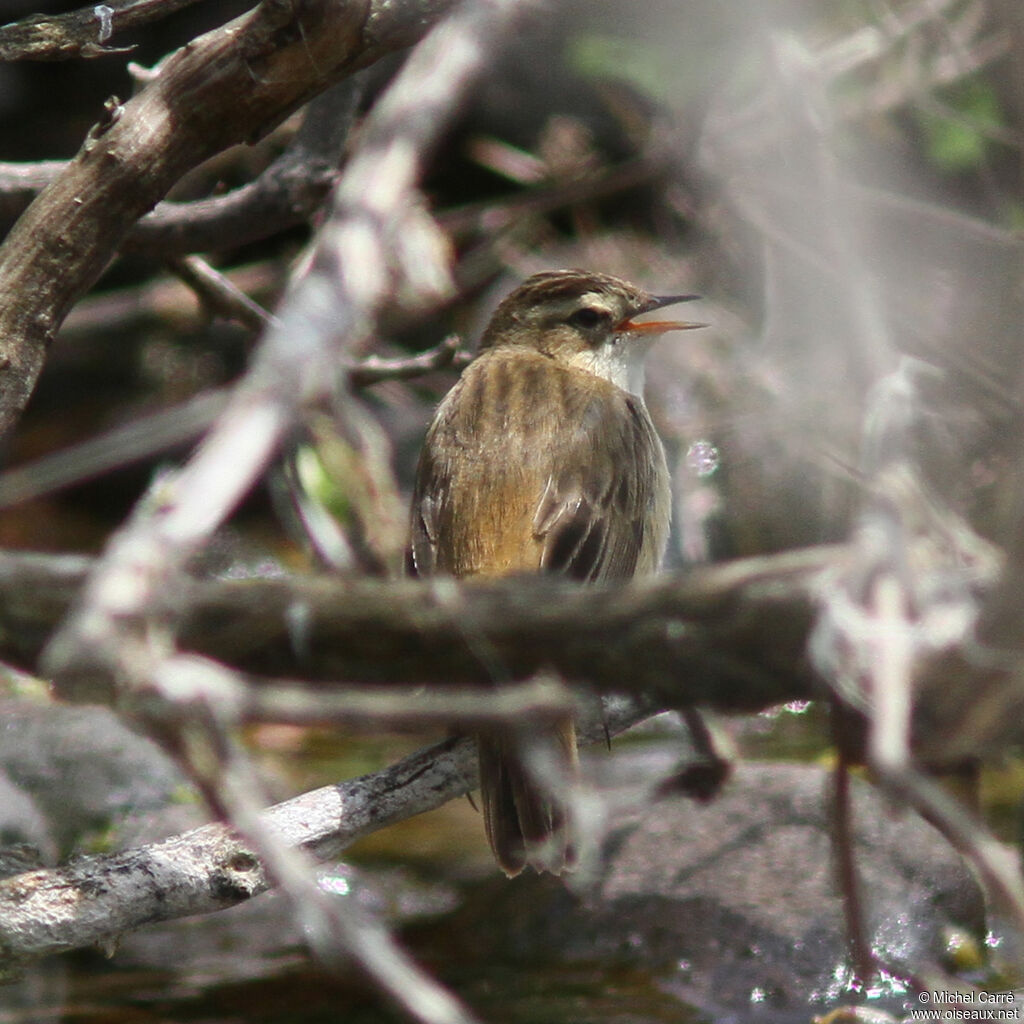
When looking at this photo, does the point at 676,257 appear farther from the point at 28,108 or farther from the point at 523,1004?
the point at 523,1004

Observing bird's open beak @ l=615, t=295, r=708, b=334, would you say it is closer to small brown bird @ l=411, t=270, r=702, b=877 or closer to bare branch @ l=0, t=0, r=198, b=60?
small brown bird @ l=411, t=270, r=702, b=877

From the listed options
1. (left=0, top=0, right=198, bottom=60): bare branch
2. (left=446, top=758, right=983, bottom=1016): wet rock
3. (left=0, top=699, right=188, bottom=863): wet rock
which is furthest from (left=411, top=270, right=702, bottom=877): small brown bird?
(left=0, top=0, right=198, bottom=60): bare branch

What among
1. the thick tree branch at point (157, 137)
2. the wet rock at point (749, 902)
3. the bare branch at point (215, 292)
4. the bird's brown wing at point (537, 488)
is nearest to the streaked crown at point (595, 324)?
the bird's brown wing at point (537, 488)

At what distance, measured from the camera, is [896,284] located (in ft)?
21.3

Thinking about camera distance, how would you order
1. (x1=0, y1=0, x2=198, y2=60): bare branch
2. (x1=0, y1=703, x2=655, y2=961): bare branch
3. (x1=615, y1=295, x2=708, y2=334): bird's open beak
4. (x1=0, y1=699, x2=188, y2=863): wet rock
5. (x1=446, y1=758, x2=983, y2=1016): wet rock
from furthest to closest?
1. (x1=0, y1=699, x2=188, y2=863): wet rock
2. (x1=615, y1=295, x2=708, y2=334): bird's open beak
3. (x1=446, y1=758, x2=983, y2=1016): wet rock
4. (x1=0, y1=0, x2=198, y2=60): bare branch
5. (x1=0, y1=703, x2=655, y2=961): bare branch

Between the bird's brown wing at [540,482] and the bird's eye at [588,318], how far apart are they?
1.05 feet

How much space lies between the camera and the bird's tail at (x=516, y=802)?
3.80 meters

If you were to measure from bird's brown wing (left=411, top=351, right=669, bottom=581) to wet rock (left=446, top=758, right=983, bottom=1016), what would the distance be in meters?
1.19

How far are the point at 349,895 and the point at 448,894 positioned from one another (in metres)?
0.36

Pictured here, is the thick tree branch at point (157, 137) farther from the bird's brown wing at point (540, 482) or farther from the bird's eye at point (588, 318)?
the bird's eye at point (588, 318)

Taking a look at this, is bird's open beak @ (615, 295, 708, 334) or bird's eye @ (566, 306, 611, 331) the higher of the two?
bird's eye @ (566, 306, 611, 331)

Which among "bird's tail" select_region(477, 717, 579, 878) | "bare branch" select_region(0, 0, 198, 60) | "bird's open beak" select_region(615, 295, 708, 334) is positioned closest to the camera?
"bare branch" select_region(0, 0, 198, 60)

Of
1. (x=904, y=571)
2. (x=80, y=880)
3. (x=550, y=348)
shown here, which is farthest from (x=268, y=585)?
(x=550, y=348)

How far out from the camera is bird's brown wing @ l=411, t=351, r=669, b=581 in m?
4.37
